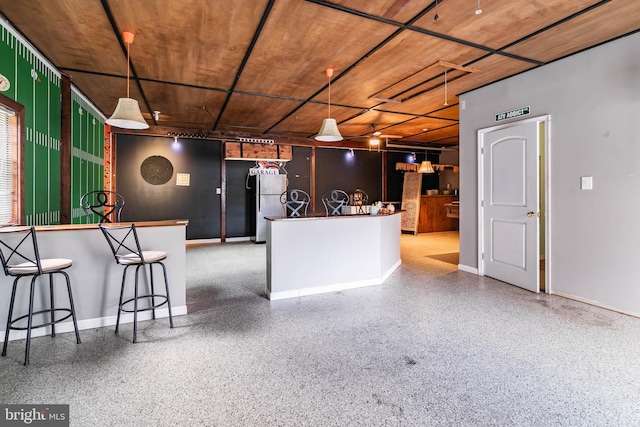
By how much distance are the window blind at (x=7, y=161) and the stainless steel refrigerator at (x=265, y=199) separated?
4726mm

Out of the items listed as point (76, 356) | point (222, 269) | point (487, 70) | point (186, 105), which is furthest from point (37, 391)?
point (487, 70)

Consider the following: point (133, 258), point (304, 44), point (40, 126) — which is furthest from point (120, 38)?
point (133, 258)

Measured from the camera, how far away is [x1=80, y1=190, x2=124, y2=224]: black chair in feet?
10.2

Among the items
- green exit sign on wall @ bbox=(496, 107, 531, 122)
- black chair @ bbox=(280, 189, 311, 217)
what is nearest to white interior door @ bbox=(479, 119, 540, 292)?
green exit sign on wall @ bbox=(496, 107, 531, 122)

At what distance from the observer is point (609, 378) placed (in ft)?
6.83

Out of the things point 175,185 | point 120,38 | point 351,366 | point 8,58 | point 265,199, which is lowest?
point 351,366

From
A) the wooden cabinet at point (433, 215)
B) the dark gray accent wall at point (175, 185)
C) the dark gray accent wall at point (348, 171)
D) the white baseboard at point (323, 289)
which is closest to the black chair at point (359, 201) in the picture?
the dark gray accent wall at point (348, 171)

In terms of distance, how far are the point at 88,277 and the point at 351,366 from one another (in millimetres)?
2437

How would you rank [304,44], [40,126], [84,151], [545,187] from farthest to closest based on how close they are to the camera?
[84,151] < [545,187] < [40,126] < [304,44]

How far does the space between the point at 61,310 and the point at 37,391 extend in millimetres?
925

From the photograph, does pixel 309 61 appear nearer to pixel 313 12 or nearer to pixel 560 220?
pixel 313 12

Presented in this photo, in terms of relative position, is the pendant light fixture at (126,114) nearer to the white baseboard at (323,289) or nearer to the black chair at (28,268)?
the black chair at (28,268)

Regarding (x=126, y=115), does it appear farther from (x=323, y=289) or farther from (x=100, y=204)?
(x=323, y=289)

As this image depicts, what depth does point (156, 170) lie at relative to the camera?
725cm
